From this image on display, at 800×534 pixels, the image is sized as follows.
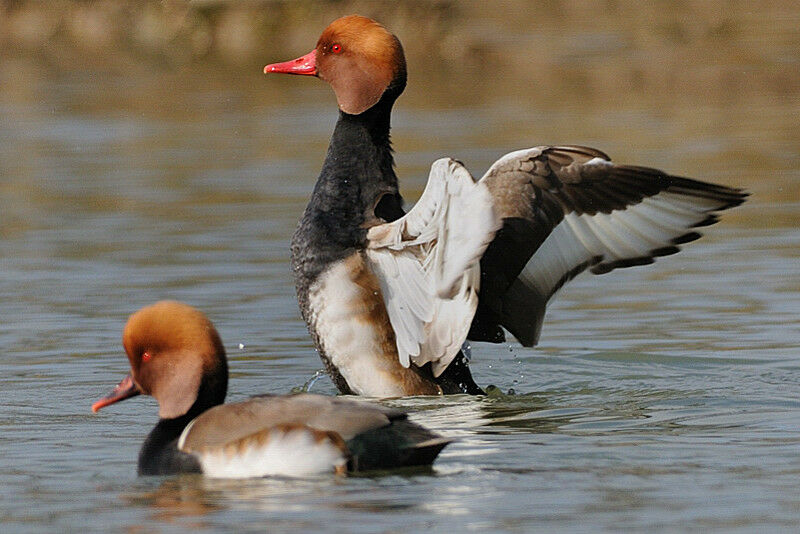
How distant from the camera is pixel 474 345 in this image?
8.84 metres

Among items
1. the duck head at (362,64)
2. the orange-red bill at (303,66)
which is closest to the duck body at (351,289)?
the duck head at (362,64)

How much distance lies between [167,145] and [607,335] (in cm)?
867

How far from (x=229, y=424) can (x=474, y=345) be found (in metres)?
3.14

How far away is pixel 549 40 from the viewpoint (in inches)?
965

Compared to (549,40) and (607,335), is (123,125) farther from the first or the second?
(607,335)

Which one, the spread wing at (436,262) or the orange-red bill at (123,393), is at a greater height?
the spread wing at (436,262)

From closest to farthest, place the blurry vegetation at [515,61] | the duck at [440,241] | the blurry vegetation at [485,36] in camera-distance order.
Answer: the duck at [440,241] < the blurry vegetation at [515,61] < the blurry vegetation at [485,36]

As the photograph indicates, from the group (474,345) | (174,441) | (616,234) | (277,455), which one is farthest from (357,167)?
(277,455)

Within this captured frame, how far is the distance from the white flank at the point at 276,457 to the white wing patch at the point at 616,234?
164cm

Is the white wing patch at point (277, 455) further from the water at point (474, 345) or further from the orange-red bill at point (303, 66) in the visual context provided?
the orange-red bill at point (303, 66)

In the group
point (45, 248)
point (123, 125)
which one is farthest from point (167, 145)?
point (45, 248)

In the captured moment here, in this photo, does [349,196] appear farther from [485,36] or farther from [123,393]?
[485,36]

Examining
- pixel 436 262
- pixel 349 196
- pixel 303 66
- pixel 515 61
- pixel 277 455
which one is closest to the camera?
pixel 277 455

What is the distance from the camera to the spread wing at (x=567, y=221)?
666 centimetres
